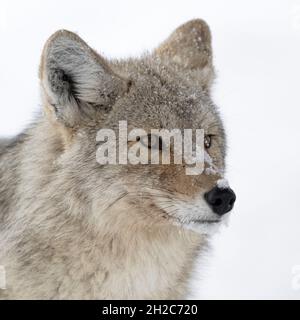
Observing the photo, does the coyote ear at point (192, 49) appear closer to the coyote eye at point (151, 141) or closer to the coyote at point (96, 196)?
the coyote at point (96, 196)

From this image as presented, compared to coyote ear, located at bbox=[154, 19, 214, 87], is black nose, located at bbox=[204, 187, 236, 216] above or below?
below

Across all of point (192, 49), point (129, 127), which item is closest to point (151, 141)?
point (129, 127)

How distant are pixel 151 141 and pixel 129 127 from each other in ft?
0.77

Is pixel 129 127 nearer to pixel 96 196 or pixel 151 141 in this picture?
pixel 151 141

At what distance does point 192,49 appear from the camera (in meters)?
7.57

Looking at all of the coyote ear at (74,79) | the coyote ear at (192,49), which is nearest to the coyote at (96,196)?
the coyote ear at (74,79)

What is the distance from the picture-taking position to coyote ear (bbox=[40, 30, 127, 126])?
20.1 ft

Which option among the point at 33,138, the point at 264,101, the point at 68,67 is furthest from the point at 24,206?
the point at 264,101

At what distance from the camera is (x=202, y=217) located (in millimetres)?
5883

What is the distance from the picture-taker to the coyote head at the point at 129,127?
590 centimetres

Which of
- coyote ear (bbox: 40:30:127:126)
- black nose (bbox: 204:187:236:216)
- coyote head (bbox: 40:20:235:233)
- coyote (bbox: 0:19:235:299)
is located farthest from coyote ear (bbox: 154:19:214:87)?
black nose (bbox: 204:187:236:216)

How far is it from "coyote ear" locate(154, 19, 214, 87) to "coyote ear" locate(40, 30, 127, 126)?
1170 mm

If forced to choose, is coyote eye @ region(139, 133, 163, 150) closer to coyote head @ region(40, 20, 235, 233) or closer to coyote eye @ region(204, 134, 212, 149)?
coyote head @ region(40, 20, 235, 233)
